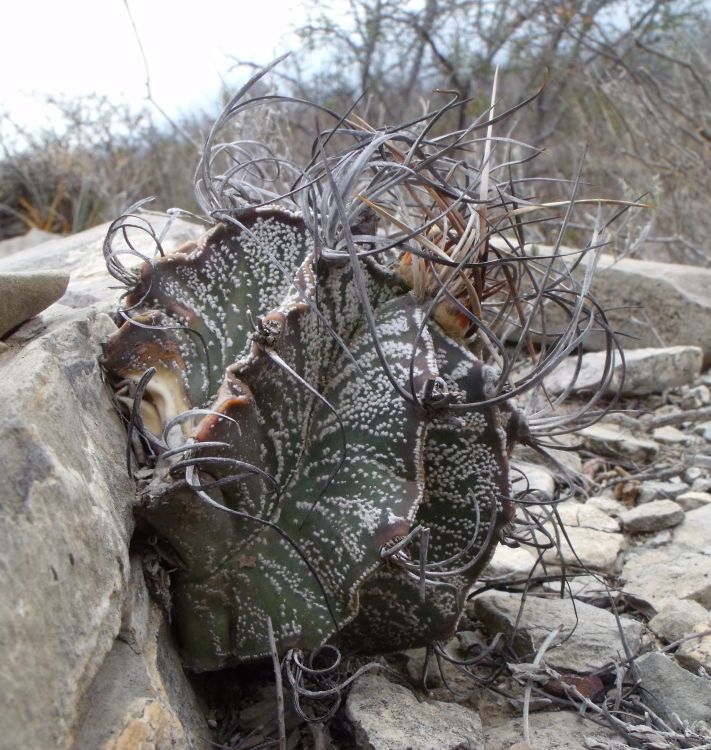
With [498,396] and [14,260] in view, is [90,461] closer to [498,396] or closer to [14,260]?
[498,396]

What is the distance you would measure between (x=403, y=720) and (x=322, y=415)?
40 centimetres

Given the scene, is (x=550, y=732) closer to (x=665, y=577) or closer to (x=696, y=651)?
(x=696, y=651)

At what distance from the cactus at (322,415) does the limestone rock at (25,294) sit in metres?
0.10

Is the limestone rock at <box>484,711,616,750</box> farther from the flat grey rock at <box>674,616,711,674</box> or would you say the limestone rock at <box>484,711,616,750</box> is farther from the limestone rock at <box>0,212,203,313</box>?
the limestone rock at <box>0,212,203,313</box>

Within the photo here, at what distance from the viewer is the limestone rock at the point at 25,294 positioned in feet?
3.70

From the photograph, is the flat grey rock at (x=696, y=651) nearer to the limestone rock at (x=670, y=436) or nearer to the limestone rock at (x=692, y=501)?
the limestone rock at (x=692, y=501)

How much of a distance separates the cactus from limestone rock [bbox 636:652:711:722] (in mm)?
330

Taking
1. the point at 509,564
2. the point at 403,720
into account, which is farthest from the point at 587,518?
the point at 403,720

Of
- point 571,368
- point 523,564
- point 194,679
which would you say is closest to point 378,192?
point 194,679

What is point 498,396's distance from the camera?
1065mm

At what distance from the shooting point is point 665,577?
1630 mm

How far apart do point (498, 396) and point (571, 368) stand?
68.6 inches

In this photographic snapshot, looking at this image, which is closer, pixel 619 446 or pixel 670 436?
pixel 619 446

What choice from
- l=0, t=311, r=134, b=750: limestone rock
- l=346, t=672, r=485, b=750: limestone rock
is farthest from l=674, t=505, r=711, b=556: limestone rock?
l=0, t=311, r=134, b=750: limestone rock
